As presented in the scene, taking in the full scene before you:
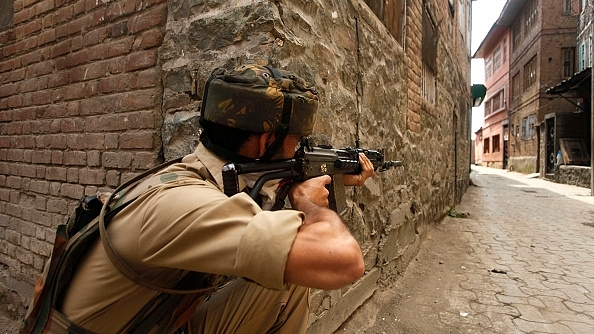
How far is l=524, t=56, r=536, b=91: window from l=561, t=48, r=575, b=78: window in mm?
1644

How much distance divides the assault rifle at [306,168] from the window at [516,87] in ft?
79.5

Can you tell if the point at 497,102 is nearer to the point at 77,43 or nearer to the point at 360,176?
the point at 360,176

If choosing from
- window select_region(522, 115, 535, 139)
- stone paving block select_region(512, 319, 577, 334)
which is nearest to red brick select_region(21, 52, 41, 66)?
stone paving block select_region(512, 319, 577, 334)

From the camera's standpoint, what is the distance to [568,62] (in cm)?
1752

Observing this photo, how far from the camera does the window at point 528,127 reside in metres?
19.1

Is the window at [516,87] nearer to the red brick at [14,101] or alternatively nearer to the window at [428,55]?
the window at [428,55]

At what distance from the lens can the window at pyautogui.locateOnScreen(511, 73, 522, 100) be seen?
874 inches

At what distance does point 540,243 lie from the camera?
4.67 meters

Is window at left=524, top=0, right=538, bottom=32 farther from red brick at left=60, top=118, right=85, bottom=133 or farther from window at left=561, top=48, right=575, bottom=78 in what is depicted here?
red brick at left=60, top=118, right=85, bottom=133

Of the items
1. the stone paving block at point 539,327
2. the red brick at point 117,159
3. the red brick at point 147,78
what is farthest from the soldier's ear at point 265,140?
the stone paving block at point 539,327

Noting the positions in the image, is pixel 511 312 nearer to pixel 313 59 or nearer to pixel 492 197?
pixel 313 59

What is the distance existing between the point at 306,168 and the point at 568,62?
843 inches

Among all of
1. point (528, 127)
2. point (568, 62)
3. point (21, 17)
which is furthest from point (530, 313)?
point (528, 127)

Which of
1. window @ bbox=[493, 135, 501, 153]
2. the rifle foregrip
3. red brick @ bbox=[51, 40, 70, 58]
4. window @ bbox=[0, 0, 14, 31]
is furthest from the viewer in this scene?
window @ bbox=[493, 135, 501, 153]
